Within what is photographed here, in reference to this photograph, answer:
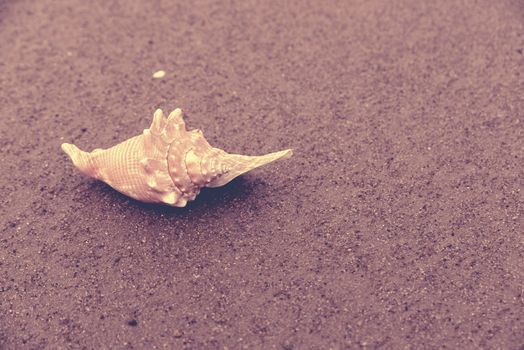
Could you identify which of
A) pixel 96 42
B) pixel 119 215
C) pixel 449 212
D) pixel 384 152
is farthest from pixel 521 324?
pixel 96 42

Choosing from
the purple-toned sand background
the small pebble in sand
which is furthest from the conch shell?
the small pebble in sand

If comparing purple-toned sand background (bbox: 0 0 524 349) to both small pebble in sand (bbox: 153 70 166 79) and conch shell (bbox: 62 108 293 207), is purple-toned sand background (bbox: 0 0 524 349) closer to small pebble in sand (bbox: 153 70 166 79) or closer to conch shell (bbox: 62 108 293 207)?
small pebble in sand (bbox: 153 70 166 79)

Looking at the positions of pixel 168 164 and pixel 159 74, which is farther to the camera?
pixel 159 74

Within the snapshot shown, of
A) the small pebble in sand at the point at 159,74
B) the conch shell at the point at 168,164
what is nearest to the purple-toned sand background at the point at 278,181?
the small pebble in sand at the point at 159,74

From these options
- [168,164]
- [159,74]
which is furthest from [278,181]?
[159,74]

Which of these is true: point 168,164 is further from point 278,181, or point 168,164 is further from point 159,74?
point 159,74

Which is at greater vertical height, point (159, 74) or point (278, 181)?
point (159, 74)
